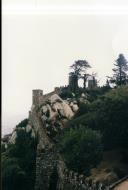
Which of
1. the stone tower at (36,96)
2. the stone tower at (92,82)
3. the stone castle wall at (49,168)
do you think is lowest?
the stone castle wall at (49,168)

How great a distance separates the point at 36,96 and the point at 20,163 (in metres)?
1.49

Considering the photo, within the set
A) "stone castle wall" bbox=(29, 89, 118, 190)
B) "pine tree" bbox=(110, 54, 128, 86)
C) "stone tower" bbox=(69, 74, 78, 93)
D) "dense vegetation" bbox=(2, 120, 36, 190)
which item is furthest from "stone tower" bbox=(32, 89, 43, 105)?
"pine tree" bbox=(110, 54, 128, 86)

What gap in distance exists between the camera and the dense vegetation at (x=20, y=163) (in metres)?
24.9

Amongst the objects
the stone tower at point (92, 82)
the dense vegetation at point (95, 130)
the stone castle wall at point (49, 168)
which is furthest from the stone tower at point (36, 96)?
the stone tower at point (92, 82)

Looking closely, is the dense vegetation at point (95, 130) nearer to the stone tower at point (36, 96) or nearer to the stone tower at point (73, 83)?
the stone tower at point (73, 83)

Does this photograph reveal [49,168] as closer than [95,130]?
No

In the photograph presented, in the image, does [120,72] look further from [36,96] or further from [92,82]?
[36,96]

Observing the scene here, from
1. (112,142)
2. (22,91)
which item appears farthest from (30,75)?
(112,142)

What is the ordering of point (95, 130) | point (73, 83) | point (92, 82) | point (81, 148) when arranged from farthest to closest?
point (73, 83)
point (81, 148)
point (95, 130)
point (92, 82)

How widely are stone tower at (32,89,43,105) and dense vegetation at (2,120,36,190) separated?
0.48 m

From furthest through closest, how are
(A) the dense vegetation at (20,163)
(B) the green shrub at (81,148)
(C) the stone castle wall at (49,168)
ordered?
(B) the green shrub at (81,148) → (C) the stone castle wall at (49,168) → (A) the dense vegetation at (20,163)

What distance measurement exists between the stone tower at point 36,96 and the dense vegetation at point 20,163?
475 millimetres

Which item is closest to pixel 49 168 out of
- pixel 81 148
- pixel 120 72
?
pixel 81 148

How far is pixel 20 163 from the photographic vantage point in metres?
25.6
